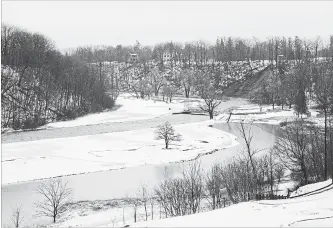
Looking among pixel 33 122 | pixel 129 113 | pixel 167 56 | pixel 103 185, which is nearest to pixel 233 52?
pixel 167 56

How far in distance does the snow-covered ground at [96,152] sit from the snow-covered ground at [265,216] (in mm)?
21099

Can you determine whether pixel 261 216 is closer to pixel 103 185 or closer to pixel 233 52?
pixel 103 185

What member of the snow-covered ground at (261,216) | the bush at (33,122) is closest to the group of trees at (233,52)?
the bush at (33,122)

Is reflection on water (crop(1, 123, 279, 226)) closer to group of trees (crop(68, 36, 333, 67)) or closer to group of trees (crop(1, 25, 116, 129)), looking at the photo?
group of trees (crop(1, 25, 116, 129))

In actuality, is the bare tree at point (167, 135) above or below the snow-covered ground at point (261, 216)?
below

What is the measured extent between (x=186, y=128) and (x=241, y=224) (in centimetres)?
4392

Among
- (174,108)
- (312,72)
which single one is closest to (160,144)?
(174,108)

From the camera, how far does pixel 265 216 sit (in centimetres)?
1448

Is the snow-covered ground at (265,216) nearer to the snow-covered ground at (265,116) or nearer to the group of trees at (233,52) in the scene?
the snow-covered ground at (265,116)

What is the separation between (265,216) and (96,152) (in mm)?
29544

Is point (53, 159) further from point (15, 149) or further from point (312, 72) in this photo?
point (312, 72)

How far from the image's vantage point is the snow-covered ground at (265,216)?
44.2 ft

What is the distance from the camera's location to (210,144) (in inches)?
1795

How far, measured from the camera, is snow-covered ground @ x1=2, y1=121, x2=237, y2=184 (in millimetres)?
34344
